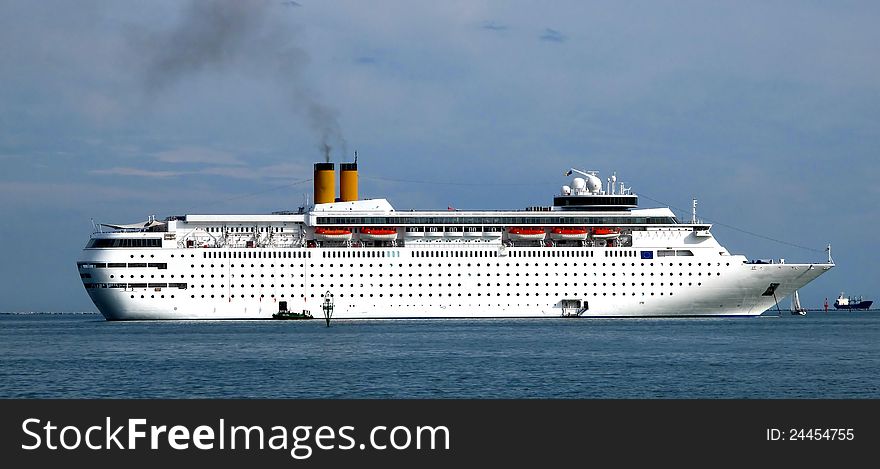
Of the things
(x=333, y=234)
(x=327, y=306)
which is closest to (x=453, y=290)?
(x=327, y=306)

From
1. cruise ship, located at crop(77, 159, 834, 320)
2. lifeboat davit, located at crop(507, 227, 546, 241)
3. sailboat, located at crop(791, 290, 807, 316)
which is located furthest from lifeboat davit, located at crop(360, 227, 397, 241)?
sailboat, located at crop(791, 290, 807, 316)

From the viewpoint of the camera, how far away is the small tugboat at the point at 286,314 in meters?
63.6

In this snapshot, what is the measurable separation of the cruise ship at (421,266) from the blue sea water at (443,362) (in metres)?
5.21

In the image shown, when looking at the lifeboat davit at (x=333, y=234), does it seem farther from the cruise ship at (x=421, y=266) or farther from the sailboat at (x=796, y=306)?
the sailboat at (x=796, y=306)

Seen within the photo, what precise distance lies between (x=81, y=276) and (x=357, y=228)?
13.8m

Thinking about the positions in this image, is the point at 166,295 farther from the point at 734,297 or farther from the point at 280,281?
the point at 734,297

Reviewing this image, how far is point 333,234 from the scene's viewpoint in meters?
65.7

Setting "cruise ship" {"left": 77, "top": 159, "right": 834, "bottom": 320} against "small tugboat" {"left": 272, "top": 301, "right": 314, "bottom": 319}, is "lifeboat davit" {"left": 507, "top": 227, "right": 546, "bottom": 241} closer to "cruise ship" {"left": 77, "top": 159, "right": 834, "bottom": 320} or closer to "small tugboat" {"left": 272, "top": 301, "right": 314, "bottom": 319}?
"cruise ship" {"left": 77, "top": 159, "right": 834, "bottom": 320}

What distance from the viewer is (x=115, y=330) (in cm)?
5778

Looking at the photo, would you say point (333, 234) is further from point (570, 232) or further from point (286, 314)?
point (570, 232)

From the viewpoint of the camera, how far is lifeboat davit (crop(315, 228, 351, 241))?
65688mm

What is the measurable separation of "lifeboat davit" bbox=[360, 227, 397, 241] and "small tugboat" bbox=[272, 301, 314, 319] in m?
5.04
